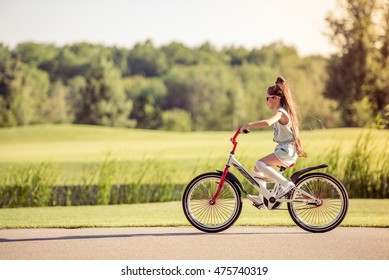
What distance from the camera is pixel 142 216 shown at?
8.41m

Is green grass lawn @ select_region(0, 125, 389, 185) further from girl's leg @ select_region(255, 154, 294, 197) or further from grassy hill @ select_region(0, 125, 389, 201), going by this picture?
girl's leg @ select_region(255, 154, 294, 197)

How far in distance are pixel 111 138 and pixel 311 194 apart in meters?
Result: 20.7

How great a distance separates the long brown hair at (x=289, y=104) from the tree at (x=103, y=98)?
42063mm

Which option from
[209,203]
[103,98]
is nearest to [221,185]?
[209,203]

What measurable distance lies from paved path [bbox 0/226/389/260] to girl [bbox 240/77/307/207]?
0.60 m

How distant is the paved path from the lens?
5.71 m

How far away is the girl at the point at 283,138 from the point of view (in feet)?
20.9

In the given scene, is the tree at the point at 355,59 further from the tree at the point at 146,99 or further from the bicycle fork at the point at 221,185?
the tree at the point at 146,99

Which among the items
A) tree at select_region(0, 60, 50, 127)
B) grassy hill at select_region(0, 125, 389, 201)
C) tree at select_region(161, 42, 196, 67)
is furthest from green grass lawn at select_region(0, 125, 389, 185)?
tree at select_region(161, 42, 196, 67)

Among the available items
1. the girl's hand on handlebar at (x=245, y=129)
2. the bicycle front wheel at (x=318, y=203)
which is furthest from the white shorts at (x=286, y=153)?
the girl's hand on handlebar at (x=245, y=129)

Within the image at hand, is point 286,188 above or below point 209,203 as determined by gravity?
above

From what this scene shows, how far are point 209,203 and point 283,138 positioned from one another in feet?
3.38

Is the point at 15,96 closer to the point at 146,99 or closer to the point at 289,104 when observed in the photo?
the point at 146,99
